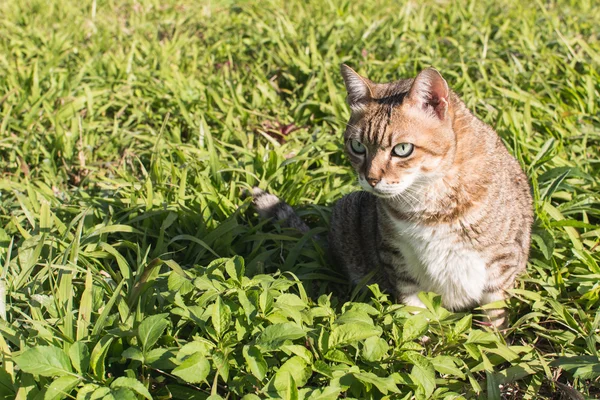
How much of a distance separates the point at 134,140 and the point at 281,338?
8.45 ft

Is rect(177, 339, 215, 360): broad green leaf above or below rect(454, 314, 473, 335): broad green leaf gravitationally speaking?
above

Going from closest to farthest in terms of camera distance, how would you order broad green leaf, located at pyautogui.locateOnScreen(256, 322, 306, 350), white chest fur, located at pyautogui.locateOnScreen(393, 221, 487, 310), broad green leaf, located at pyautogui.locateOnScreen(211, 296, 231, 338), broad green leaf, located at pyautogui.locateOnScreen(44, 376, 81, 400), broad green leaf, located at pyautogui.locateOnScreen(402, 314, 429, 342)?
broad green leaf, located at pyautogui.locateOnScreen(44, 376, 81, 400) → broad green leaf, located at pyautogui.locateOnScreen(256, 322, 306, 350) → broad green leaf, located at pyautogui.locateOnScreen(211, 296, 231, 338) → broad green leaf, located at pyautogui.locateOnScreen(402, 314, 429, 342) → white chest fur, located at pyautogui.locateOnScreen(393, 221, 487, 310)

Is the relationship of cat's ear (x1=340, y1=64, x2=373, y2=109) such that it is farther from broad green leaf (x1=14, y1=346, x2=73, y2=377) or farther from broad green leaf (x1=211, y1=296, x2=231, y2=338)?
broad green leaf (x1=14, y1=346, x2=73, y2=377)

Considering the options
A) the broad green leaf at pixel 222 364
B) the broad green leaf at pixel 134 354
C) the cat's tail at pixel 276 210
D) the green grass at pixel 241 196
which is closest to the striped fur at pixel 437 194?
the green grass at pixel 241 196

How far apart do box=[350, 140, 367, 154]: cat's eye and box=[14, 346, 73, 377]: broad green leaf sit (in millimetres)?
1558

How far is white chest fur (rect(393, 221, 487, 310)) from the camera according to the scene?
293 centimetres

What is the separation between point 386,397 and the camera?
8.09 feet

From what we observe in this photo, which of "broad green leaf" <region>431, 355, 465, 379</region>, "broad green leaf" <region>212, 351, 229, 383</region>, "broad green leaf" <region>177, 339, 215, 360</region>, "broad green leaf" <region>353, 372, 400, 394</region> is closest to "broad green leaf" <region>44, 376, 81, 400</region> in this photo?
"broad green leaf" <region>177, 339, 215, 360</region>

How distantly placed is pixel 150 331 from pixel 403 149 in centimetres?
133

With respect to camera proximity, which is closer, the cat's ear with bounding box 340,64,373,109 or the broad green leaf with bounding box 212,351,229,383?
the broad green leaf with bounding box 212,351,229,383

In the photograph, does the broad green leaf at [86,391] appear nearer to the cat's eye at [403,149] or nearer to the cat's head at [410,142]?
the cat's head at [410,142]

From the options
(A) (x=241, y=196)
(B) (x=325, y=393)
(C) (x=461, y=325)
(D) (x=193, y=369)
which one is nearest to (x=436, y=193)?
(C) (x=461, y=325)

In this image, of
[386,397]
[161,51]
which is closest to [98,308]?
[386,397]

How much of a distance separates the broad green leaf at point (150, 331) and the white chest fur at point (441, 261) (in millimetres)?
1211
